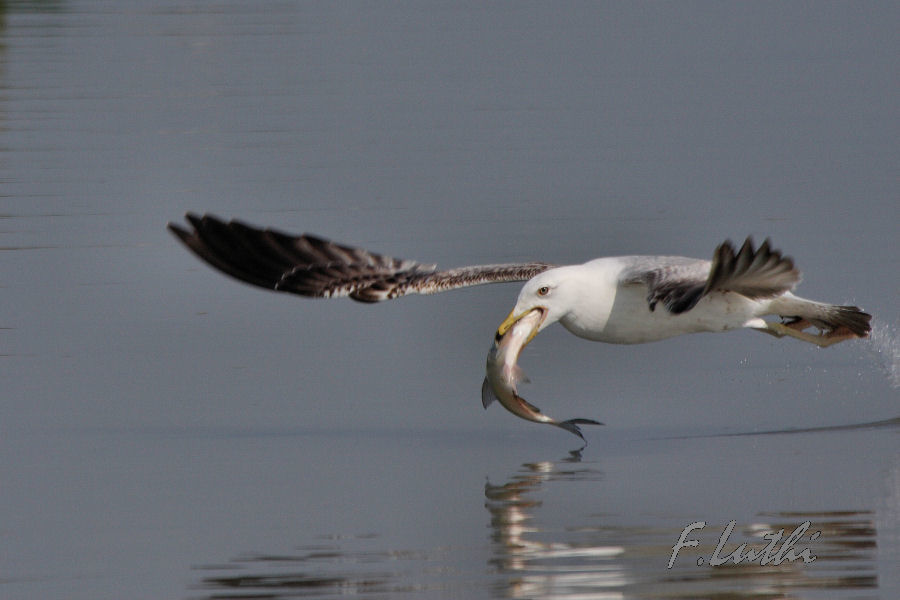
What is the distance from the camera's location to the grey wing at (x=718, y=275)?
1008cm

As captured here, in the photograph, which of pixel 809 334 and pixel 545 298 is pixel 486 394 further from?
pixel 809 334

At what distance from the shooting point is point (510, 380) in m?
10.5

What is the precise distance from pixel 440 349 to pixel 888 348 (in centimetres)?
325

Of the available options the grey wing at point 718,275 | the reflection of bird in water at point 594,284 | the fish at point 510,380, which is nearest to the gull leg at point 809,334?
the reflection of bird in water at point 594,284

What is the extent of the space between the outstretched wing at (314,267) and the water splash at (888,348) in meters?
2.64

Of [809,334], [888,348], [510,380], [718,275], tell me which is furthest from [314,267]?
[888,348]

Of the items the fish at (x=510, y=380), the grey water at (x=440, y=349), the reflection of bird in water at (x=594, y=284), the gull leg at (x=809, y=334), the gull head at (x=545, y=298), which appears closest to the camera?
the grey water at (x=440, y=349)

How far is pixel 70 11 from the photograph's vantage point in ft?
120

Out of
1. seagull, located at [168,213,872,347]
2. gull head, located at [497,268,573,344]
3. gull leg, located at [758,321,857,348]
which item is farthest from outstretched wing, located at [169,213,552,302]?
gull leg, located at [758,321,857,348]

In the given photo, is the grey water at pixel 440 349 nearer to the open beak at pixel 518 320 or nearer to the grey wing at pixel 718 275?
the open beak at pixel 518 320

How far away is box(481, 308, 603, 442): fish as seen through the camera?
10.4 metres

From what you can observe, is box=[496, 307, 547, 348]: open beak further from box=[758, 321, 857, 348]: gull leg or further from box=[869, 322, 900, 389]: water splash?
box=[869, 322, 900, 389]: water splash

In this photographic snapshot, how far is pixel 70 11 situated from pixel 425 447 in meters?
27.0

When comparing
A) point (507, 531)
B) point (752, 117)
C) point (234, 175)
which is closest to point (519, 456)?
point (507, 531)
